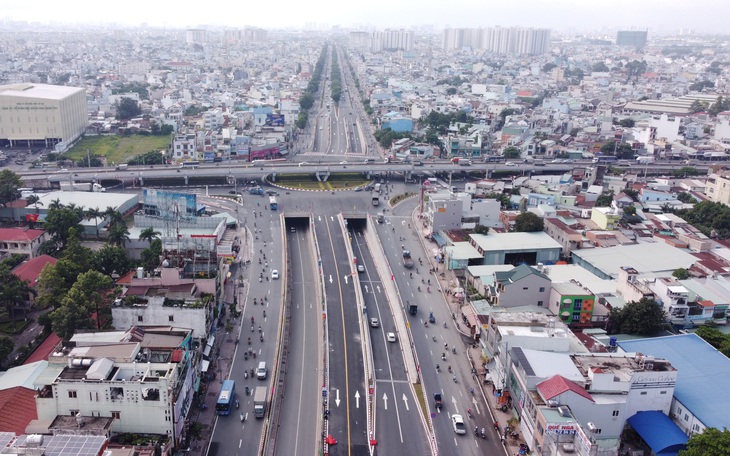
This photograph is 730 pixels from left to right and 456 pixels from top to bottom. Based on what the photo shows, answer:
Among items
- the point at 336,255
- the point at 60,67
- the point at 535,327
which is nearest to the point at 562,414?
the point at 535,327

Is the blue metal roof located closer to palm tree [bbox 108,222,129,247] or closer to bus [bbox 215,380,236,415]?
bus [bbox 215,380,236,415]

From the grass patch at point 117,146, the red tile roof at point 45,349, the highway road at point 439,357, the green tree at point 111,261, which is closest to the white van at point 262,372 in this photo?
the highway road at point 439,357

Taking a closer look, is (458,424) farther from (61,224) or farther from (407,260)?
(61,224)

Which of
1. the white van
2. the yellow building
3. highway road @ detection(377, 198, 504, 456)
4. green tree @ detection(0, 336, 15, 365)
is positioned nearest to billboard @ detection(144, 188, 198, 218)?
highway road @ detection(377, 198, 504, 456)

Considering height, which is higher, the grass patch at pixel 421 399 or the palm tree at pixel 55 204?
the palm tree at pixel 55 204

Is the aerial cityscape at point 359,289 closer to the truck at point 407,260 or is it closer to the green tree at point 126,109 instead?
the truck at point 407,260

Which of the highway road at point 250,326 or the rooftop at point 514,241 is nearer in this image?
the highway road at point 250,326
